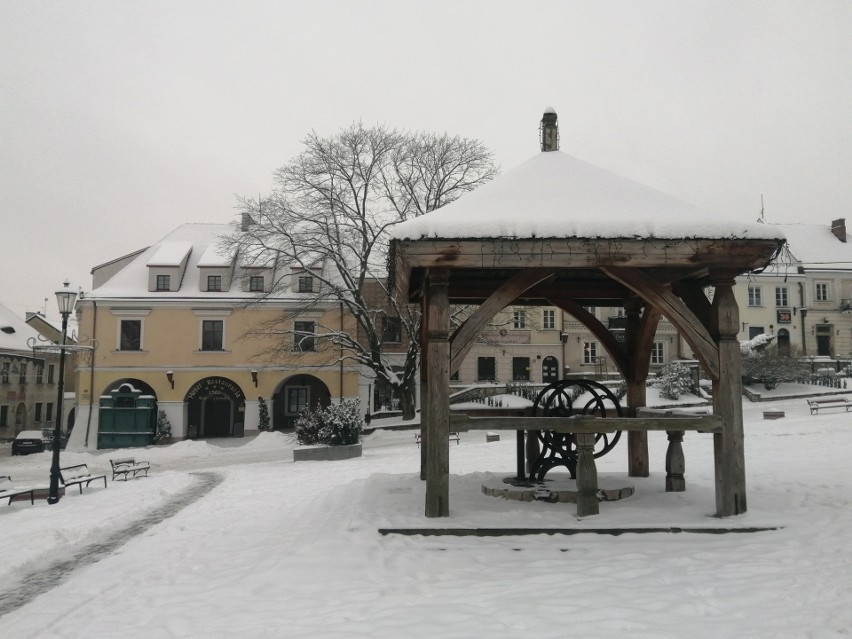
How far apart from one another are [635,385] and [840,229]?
4828cm

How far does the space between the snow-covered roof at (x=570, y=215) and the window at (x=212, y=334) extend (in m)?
27.6

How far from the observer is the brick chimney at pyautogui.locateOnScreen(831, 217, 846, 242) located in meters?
50.1

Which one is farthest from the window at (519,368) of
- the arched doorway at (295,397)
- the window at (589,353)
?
the arched doorway at (295,397)

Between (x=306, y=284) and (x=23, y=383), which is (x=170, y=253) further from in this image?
(x=23, y=383)

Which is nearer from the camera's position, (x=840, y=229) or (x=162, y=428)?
(x=162, y=428)

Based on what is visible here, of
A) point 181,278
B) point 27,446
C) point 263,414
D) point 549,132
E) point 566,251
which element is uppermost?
point 181,278

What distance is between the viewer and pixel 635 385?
10.5 metres

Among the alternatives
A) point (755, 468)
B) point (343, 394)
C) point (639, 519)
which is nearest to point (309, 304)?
point (343, 394)

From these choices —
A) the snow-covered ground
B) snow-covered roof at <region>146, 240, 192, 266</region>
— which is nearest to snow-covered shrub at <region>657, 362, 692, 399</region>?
the snow-covered ground

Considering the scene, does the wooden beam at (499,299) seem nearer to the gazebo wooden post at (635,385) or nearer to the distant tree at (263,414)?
the gazebo wooden post at (635,385)

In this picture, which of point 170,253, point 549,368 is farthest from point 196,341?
point 549,368

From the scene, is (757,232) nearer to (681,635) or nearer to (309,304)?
(681,635)

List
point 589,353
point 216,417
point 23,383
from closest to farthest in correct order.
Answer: point 216,417, point 589,353, point 23,383

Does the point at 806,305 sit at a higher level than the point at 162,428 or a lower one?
higher
